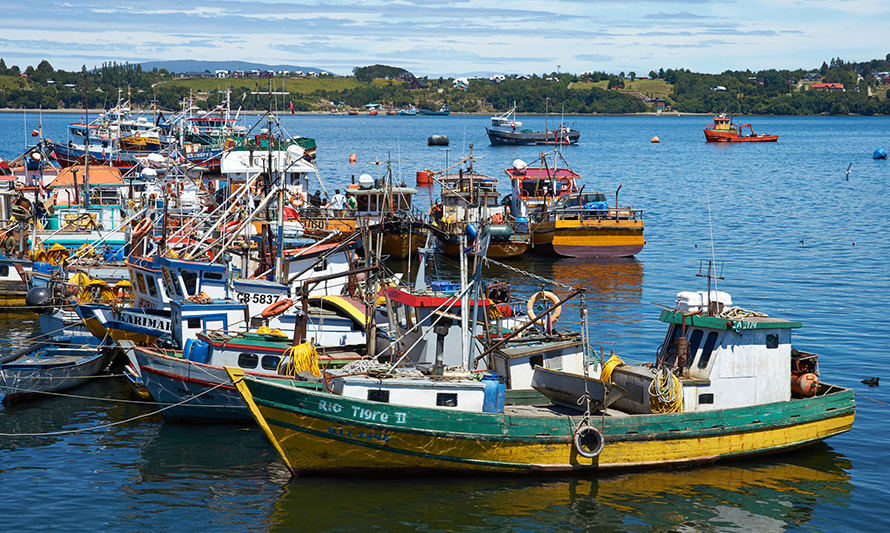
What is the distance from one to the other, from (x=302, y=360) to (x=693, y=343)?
9.88 meters

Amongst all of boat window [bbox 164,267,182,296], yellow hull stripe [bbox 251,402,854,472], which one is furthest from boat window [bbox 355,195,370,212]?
yellow hull stripe [bbox 251,402,854,472]

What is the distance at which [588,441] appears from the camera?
20.7 meters

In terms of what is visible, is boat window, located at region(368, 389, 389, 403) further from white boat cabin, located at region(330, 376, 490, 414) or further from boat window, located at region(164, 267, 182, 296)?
boat window, located at region(164, 267, 182, 296)

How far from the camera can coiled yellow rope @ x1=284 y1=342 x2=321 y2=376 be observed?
2292cm

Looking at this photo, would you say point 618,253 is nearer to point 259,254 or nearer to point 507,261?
point 507,261

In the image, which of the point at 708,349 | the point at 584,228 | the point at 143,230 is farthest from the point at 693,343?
the point at 584,228

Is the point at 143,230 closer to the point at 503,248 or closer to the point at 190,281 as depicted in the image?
the point at 190,281

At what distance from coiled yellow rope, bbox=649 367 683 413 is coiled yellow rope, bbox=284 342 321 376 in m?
8.34

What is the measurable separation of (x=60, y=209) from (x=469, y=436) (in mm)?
31953

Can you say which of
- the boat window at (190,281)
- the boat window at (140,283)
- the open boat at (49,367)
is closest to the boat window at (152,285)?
the boat window at (140,283)

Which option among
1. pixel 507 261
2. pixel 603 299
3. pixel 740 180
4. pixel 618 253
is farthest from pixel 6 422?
pixel 740 180

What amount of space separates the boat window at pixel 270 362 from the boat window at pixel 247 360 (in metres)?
0.23

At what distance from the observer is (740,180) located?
101 metres

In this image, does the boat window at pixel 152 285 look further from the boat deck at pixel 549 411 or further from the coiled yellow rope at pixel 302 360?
the boat deck at pixel 549 411
